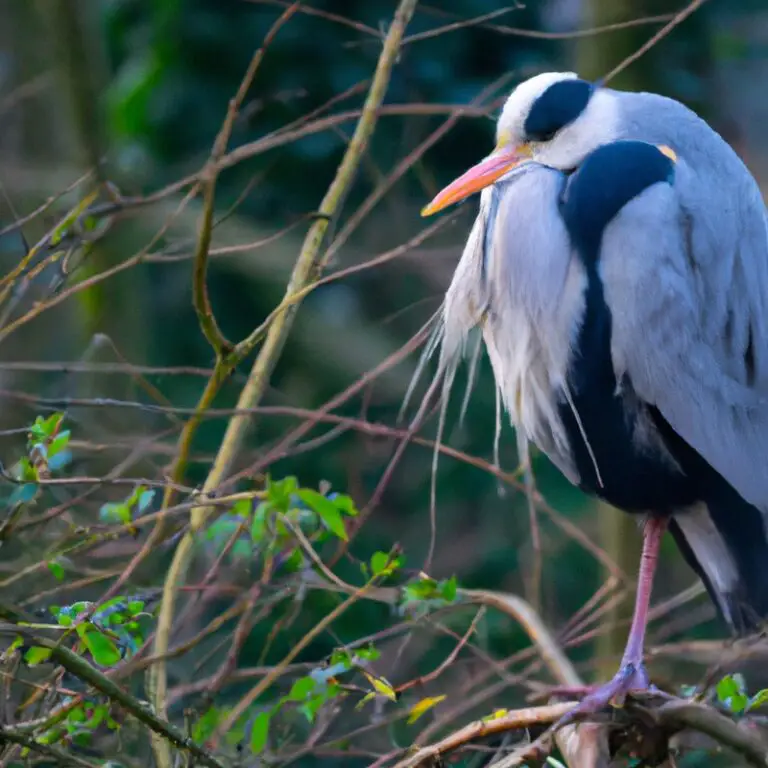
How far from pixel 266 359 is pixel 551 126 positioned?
60cm

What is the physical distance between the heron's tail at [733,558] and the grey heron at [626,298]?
0.01 m

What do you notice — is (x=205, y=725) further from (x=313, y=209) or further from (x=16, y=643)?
(x=313, y=209)

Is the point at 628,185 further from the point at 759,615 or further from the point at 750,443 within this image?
the point at 759,615

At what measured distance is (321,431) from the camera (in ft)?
14.4

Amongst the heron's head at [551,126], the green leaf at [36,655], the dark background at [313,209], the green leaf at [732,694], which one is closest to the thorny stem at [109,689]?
the green leaf at [36,655]

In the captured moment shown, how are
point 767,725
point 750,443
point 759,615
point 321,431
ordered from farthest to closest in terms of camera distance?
point 321,431
point 759,615
point 750,443
point 767,725

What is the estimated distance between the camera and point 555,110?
229 centimetres

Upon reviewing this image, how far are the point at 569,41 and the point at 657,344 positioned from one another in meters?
2.66

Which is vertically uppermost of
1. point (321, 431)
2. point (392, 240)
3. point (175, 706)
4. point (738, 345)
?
point (738, 345)

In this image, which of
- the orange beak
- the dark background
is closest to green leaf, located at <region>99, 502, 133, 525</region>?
the orange beak

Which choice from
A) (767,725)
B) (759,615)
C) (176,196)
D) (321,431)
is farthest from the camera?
(321,431)

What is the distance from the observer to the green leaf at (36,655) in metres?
1.51

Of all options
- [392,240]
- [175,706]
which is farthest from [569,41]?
[175,706]

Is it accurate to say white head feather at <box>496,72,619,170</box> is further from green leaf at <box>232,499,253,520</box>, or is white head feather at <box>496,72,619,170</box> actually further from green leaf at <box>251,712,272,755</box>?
green leaf at <box>251,712,272,755</box>
